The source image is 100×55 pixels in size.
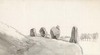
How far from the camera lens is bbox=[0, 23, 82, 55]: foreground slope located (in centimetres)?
124

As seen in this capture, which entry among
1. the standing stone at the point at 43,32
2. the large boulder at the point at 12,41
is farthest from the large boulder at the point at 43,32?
the large boulder at the point at 12,41

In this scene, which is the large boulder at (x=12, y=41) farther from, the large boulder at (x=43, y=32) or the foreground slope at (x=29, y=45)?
the large boulder at (x=43, y=32)

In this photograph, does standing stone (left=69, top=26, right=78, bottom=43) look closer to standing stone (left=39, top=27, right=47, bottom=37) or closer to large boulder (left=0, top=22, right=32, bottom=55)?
standing stone (left=39, top=27, right=47, bottom=37)

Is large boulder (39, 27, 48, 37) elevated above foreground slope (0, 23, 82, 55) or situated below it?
above

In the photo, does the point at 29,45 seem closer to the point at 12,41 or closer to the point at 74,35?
the point at 12,41

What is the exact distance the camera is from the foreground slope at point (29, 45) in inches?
48.9

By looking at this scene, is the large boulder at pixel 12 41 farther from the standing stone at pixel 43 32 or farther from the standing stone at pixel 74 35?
the standing stone at pixel 74 35

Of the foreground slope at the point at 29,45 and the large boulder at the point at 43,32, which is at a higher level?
the large boulder at the point at 43,32

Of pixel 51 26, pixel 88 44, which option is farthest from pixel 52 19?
pixel 88 44

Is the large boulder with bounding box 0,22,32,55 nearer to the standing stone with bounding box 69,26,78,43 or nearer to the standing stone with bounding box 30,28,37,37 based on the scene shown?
the standing stone with bounding box 30,28,37,37

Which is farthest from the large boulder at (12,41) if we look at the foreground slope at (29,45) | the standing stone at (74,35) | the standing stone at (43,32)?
the standing stone at (74,35)

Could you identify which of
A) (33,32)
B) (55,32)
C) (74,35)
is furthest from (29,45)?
(74,35)

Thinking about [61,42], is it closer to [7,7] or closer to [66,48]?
[66,48]

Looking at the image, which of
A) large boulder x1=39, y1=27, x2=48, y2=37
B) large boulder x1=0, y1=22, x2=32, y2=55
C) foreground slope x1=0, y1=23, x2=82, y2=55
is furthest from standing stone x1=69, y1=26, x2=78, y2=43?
large boulder x1=0, y1=22, x2=32, y2=55
